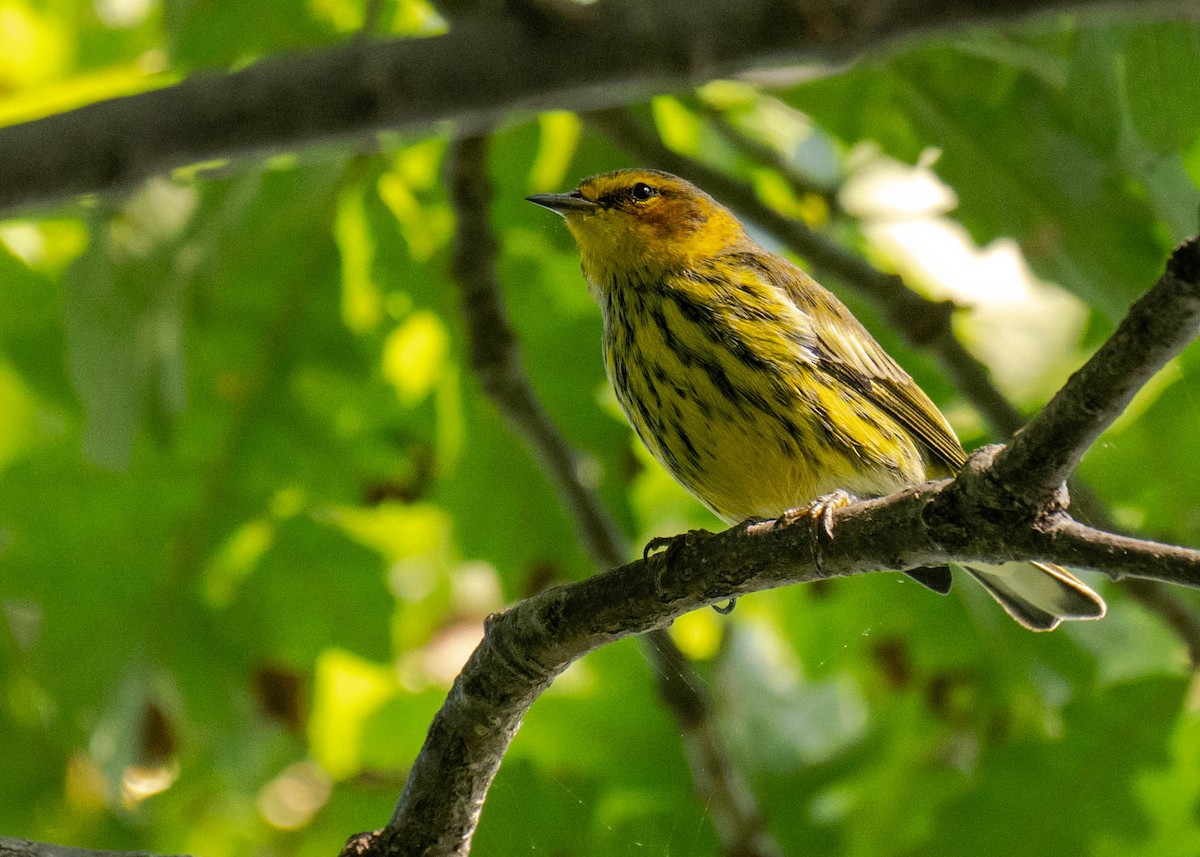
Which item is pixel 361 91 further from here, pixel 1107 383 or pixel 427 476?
pixel 427 476

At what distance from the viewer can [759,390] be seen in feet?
10.8

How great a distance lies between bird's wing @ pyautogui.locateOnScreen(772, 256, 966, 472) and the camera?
3.51 meters

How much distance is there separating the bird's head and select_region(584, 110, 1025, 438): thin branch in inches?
8.4

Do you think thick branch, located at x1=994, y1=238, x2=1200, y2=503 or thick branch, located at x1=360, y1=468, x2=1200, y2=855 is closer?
thick branch, located at x1=994, y1=238, x2=1200, y2=503

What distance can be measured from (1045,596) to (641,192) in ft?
5.54

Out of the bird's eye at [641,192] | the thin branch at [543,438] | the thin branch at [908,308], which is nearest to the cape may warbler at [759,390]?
the bird's eye at [641,192]

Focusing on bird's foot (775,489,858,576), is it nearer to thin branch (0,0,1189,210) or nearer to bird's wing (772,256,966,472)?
thin branch (0,0,1189,210)

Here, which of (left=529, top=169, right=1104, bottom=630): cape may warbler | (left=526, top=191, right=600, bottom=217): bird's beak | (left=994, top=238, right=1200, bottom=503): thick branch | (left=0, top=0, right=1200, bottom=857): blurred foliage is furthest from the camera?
(left=526, top=191, right=600, bottom=217): bird's beak

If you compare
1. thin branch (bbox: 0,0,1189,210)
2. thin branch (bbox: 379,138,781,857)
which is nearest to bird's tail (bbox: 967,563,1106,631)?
thin branch (bbox: 379,138,781,857)

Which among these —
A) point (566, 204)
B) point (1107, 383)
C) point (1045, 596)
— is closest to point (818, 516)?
point (1107, 383)

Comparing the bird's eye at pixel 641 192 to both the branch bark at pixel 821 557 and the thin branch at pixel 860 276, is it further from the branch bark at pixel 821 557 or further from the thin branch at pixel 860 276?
the branch bark at pixel 821 557

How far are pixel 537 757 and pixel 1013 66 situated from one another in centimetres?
262

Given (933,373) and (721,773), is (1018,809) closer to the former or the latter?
(721,773)

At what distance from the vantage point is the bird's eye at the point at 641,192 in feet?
13.4
